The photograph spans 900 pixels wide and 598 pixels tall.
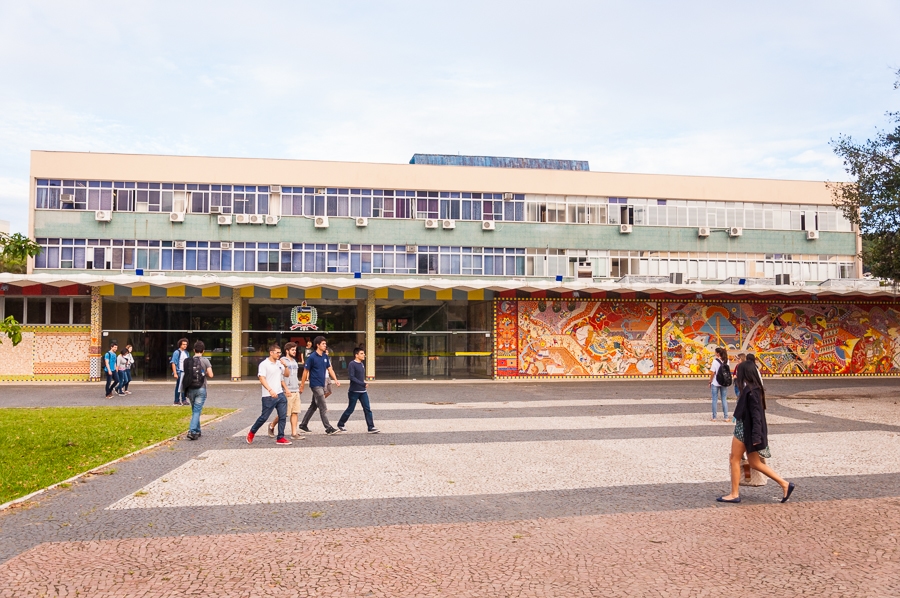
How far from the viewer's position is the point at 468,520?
7.21m

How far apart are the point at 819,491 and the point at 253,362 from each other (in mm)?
24458

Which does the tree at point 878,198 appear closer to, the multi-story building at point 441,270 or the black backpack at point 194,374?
the multi-story building at point 441,270

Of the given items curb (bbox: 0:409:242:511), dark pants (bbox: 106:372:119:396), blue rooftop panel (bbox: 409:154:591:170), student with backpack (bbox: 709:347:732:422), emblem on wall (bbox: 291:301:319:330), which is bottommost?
curb (bbox: 0:409:242:511)

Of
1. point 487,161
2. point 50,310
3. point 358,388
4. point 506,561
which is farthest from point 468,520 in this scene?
point 487,161

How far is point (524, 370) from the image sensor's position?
29547mm

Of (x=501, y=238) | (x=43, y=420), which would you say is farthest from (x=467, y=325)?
(x=43, y=420)

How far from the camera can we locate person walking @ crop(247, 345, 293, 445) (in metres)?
12.2

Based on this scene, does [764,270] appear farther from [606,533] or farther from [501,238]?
[606,533]

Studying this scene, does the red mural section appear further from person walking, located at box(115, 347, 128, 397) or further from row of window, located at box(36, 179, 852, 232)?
row of window, located at box(36, 179, 852, 232)

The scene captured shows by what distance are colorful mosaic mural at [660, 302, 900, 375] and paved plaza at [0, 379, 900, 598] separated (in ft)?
54.9

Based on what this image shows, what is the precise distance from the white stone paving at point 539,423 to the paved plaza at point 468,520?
0.61 m

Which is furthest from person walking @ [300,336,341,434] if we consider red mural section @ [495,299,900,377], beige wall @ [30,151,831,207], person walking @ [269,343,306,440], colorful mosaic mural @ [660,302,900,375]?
beige wall @ [30,151,831,207]

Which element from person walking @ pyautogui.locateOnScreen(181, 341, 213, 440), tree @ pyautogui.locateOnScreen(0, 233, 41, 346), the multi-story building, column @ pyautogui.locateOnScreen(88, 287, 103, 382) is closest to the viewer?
tree @ pyautogui.locateOnScreen(0, 233, 41, 346)

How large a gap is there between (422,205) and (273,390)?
31002 mm
